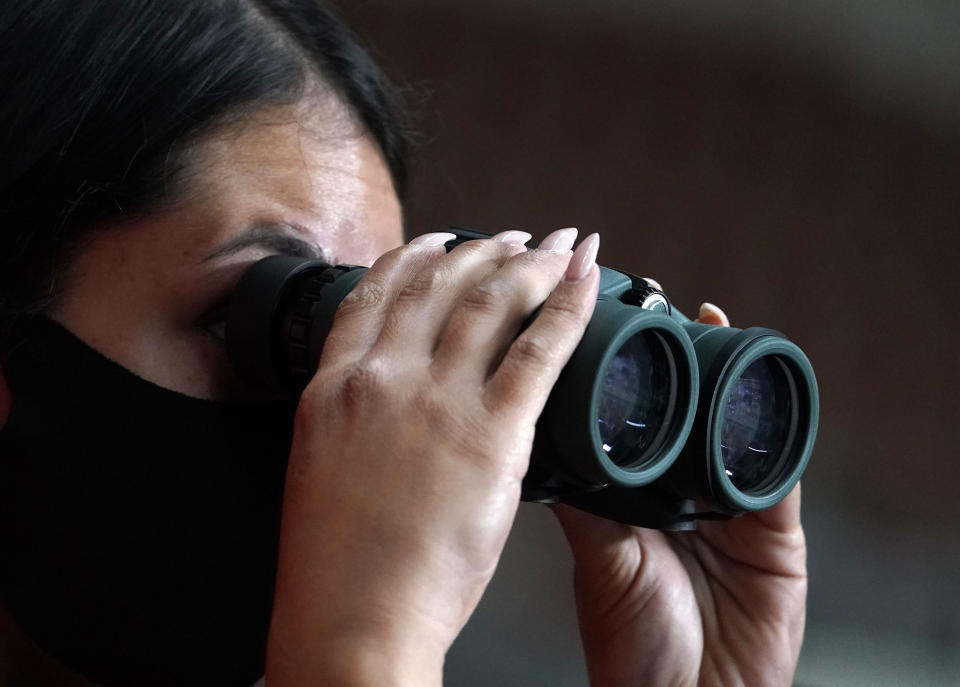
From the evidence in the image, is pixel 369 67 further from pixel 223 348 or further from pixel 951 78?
pixel 951 78

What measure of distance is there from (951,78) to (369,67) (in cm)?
279

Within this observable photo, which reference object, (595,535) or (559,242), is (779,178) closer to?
(595,535)

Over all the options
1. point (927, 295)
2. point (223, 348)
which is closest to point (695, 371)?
point (223, 348)

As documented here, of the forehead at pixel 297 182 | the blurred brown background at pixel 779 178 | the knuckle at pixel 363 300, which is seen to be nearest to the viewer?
the knuckle at pixel 363 300

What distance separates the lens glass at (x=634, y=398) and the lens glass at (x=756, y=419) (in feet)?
0.38

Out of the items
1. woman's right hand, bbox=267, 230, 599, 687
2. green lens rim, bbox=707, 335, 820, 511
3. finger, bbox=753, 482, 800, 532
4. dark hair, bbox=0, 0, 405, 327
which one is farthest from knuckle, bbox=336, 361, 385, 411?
finger, bbox=753, 482, 800, 532

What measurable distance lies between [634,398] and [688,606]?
44cm

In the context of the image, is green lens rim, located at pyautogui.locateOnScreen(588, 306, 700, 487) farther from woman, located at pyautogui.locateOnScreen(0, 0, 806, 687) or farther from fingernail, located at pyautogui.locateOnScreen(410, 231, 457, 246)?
fingernail, located at pyautogui.locateOnScreen(410, 231, 457, 246)

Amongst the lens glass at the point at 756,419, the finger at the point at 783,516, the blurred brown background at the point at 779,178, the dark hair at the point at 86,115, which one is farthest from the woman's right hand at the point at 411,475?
the blurred brown background at the point at 779,178

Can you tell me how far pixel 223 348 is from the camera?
1.03 metres

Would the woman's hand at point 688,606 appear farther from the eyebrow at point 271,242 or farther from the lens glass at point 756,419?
the eyebrow at point 271,242

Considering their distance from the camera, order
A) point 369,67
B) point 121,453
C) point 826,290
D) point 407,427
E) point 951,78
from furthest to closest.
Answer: point 951,78 → point 826,290 → point 369,67 → point 121,453 → point 407,427

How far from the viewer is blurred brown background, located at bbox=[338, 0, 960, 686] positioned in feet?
9.76

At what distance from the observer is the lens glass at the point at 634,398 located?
84cm
